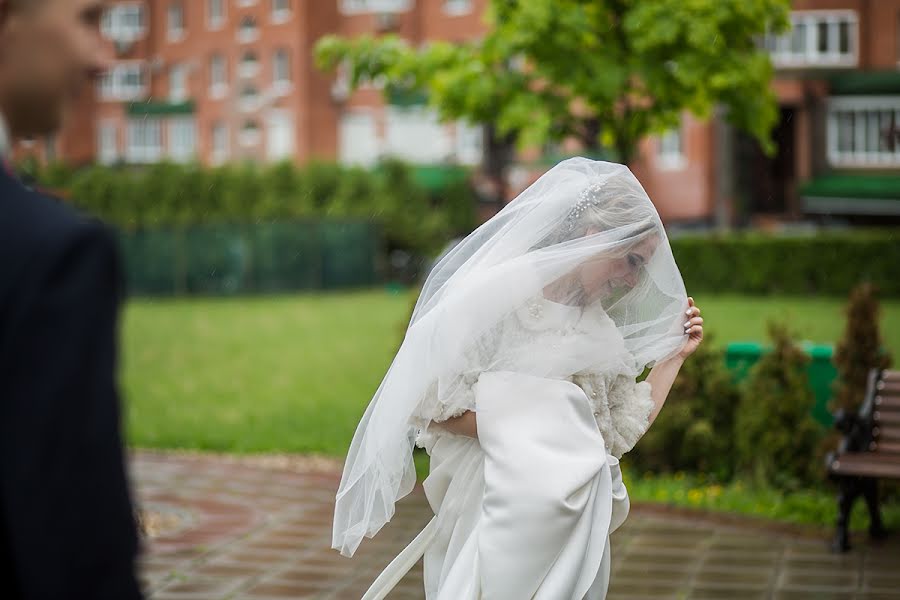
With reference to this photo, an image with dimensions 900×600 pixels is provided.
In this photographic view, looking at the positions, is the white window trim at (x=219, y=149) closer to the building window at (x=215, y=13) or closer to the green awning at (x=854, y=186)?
the building window at (x=215, y=13)

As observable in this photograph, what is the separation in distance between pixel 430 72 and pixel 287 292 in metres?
19.5

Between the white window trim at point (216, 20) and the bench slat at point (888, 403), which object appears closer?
the bench slat at point (888, 403)

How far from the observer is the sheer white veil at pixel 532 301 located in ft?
12.8

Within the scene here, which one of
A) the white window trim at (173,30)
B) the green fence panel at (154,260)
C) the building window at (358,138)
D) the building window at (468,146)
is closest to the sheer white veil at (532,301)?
the green fence panel at (154,260)

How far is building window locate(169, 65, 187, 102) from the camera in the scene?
198 feet

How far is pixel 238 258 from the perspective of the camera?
31266 mm

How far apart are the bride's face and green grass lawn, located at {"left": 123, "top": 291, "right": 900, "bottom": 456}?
523 centimetres

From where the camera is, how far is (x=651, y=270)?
4.10m

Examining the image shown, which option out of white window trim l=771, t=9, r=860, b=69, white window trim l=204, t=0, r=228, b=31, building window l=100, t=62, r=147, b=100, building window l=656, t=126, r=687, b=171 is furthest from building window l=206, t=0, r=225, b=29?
white window trim l=771, t=9, r=860, b=69

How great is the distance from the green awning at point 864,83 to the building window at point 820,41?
115cm

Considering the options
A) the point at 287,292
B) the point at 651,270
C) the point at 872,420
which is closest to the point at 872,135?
the point at 287,292

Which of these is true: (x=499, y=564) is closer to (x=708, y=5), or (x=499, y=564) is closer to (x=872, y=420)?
(x=872, y=420)

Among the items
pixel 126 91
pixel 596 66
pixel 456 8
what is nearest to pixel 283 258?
pixel 596 66

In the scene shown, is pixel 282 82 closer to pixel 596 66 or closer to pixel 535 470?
pixel 596 66
